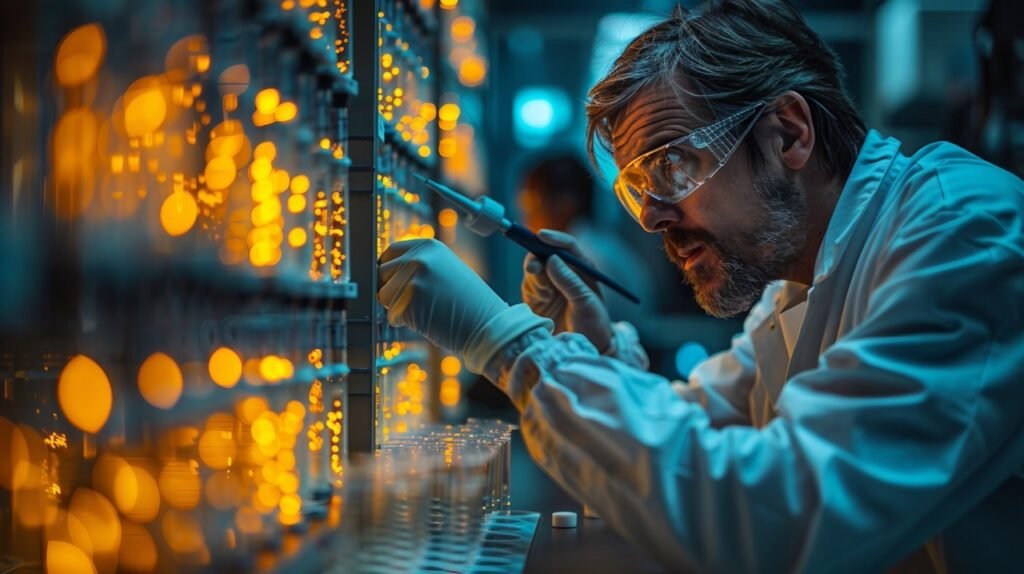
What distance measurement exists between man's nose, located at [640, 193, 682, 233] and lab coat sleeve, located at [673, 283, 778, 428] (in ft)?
1.66

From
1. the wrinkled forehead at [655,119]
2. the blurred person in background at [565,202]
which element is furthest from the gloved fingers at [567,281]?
the blurred person in background at [565,202]

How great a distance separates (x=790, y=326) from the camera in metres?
1.84

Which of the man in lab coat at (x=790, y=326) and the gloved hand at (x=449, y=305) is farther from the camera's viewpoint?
the gloved hand at (x=449, y=305)

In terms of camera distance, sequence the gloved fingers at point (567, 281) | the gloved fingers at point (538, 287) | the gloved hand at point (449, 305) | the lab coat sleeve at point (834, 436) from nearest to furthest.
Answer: the lab coat sleeve at point (834, 436), the gloved hand at point (449, 305), the gloved fingers at point (567, 281), the gloved fingers at point (538, 287)

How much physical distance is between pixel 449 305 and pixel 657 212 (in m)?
0.46

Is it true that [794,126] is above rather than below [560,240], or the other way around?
above

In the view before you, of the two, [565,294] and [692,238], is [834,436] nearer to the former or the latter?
[692,238]

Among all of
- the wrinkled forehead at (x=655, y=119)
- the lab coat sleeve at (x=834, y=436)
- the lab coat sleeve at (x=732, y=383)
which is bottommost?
the lab coat sleeve at (x=732, y=383)

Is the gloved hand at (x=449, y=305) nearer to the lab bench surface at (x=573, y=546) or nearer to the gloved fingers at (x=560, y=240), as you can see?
the lab bench surface at (x=573, y=546)

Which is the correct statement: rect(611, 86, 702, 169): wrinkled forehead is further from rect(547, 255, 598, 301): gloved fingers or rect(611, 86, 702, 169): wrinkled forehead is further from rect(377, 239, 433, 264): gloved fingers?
rect(377, 239, 433, 264): gloved fingers

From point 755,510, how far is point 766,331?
93 centimetres

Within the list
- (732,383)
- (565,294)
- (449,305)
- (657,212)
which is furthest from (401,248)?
(732,383)

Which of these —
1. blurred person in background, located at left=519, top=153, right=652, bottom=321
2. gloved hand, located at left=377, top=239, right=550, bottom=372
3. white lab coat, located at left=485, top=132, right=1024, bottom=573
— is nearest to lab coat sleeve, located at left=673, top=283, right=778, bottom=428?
white lab coat, located at left=485, top=132, right=1024, bottom=573

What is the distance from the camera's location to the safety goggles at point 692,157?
1.54 metres
